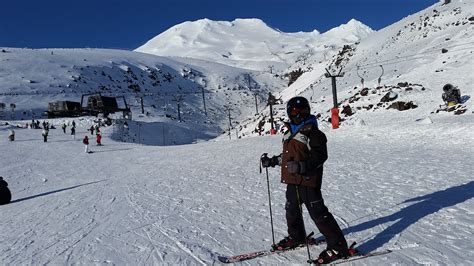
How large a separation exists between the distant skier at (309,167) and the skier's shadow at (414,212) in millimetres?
661

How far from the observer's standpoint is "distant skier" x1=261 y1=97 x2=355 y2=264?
4.45 meters

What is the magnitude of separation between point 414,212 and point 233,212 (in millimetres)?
3330

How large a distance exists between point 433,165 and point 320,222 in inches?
331

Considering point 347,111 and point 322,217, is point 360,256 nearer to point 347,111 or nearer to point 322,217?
point 322,217

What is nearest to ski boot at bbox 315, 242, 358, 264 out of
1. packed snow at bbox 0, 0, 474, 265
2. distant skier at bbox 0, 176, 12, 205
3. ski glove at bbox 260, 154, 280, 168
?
packed snow at bbox 0, 0, 474, 265

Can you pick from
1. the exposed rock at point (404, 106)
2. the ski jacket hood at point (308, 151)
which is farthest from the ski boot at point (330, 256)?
the exposed rock at point (404, 106)

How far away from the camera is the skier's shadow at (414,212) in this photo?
528 cm

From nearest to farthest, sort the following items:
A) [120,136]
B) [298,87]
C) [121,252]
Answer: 1. [121,252]
2. [120,136]
3. [298,87]

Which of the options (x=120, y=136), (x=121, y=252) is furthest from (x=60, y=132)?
(x=121, y=252)

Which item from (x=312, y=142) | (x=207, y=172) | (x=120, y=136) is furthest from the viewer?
A: (x=120, y=136)

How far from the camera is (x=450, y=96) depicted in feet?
82.9

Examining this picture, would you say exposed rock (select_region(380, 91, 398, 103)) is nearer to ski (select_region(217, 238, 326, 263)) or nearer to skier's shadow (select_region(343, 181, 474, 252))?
skier's shadow (select_region(343, 181, 474, 252))

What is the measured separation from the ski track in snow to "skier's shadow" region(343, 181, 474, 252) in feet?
0.05

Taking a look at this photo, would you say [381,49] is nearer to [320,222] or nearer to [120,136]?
[120,136]
